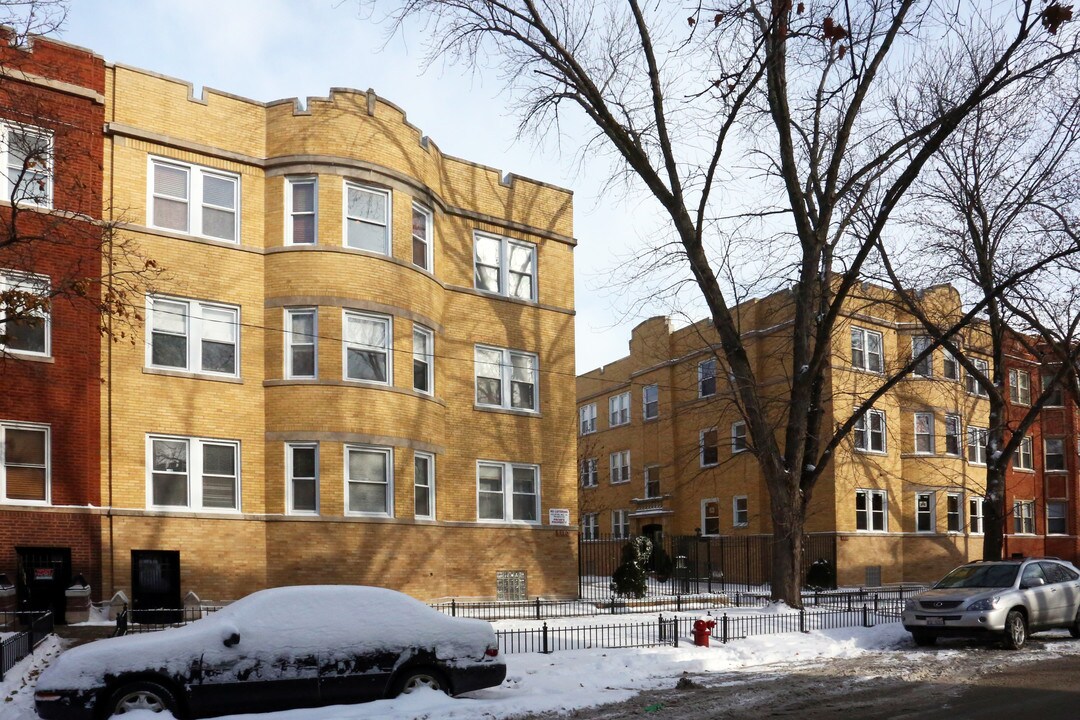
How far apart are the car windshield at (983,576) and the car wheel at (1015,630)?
64cm

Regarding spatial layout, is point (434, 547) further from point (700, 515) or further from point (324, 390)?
point (700, 515)

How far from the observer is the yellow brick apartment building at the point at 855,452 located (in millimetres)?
36812

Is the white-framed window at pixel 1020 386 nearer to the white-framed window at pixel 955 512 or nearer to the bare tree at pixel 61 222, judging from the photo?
the white-framed window at pixel 955 512

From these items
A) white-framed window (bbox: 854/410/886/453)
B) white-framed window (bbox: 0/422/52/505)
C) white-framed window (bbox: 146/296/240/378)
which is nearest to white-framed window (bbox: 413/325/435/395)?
white-framed window (bbox: 146/296/240/378)

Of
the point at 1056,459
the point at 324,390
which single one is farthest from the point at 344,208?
the point at 1056,459

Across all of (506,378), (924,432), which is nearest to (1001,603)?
(506,378)

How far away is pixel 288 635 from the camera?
1159 centimetres

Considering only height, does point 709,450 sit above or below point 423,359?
below

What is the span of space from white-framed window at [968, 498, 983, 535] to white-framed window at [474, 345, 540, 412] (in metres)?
23.0

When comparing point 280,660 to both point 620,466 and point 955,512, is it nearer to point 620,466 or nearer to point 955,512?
point 955,512

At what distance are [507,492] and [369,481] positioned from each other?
16.5 ft

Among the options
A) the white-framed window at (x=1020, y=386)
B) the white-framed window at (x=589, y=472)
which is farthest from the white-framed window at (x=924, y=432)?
the white-framed window at (x=589, y=472)

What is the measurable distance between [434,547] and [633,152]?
1041cm

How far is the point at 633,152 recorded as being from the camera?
22.7m
